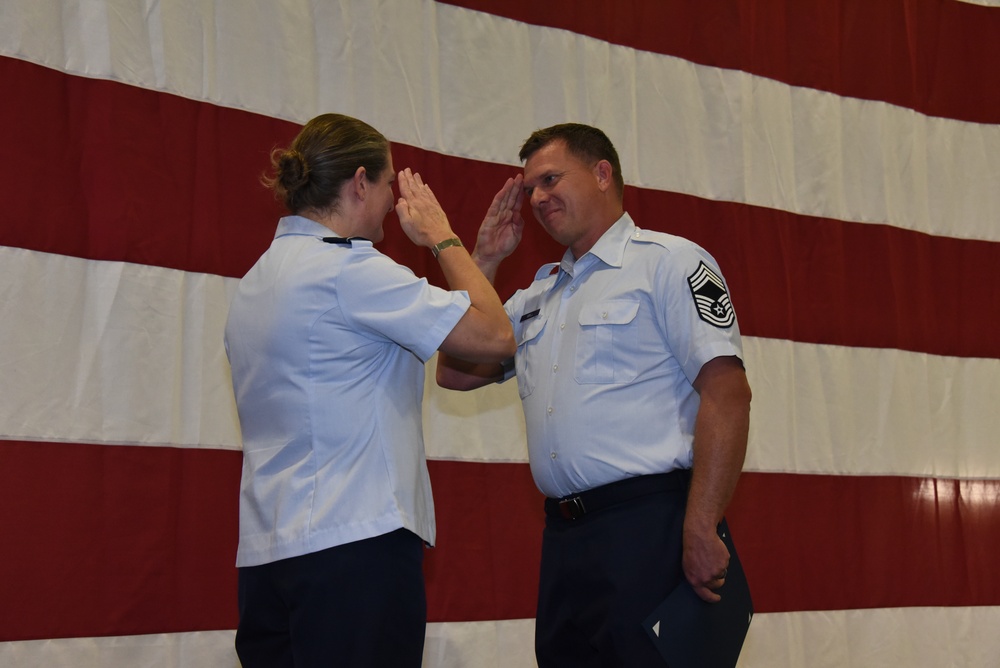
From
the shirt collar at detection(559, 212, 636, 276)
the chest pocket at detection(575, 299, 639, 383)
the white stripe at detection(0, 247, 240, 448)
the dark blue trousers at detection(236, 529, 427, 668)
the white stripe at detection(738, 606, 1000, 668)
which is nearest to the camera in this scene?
the dark blue trousers at detection(236, 529, 427, 668)

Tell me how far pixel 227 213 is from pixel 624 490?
128 centimetres

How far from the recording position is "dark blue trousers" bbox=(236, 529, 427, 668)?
4.66 feet

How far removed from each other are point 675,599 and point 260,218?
1442 millimetres

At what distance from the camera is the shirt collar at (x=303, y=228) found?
1.65 meters

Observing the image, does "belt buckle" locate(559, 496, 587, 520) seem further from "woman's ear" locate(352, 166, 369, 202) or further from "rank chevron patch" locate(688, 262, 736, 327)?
"woman's ear" locate(352, 166, 369, 202)

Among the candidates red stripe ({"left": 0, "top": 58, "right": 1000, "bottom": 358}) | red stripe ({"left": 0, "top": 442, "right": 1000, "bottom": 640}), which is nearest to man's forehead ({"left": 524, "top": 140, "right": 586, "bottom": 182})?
red stripe ({"left": 0, "top": 58, "right": 1000, "bottom": 358})

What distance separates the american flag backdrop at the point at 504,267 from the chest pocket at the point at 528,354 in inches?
25.3

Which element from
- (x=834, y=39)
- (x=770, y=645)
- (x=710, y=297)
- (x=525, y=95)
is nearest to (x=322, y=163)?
(x=710, y=297)

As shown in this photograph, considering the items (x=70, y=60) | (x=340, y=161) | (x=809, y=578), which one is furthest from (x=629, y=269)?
(x=809, y=578)

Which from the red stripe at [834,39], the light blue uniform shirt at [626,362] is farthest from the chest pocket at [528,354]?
the red stripe at [834,39]

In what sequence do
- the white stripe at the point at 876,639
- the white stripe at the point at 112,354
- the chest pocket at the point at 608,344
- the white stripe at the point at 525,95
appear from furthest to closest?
1. the white stripe at the point at 876,639
2. the white stripe at the point at 525,95
3. the white stripe at the point at 112,354
4. the chest pocket at the point at 608,344

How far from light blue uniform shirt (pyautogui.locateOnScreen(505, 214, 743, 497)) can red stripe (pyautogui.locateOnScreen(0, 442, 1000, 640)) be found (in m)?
0.78

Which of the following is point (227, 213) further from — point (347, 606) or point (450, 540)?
point (347, 606)

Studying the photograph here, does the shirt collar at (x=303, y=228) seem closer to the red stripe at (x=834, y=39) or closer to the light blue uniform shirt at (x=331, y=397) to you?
the light blue uniform shirt at (x=331, y=397)
